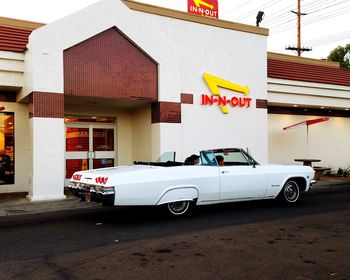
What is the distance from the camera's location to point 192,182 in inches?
327

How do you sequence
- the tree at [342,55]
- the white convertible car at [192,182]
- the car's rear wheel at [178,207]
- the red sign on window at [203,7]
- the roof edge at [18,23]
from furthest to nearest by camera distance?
1. the tree at [342,55]
2. the red sign on window at [203,7]
3. the roof edge at [18,23]
4. the car's rear wheel at [178,207]
5. the white convertible car at [192,182]

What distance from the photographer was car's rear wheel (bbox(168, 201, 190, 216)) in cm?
827

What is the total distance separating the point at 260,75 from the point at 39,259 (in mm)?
12306

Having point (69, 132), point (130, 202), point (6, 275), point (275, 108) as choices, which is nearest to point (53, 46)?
point (69, 132)

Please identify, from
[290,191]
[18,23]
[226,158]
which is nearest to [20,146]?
[18,23]

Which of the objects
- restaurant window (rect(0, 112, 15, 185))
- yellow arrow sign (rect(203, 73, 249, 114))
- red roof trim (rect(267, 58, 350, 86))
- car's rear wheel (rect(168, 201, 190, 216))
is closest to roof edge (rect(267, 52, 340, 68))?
red roof trim (rect(267, 58, 350, 86))

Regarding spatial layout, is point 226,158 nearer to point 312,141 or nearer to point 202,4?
point 202,4

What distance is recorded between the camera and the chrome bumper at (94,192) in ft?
24.0

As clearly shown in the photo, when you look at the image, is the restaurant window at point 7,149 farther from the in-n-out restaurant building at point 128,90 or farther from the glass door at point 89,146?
the glass door at point 89,146

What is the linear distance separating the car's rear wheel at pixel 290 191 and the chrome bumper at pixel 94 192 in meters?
4.64

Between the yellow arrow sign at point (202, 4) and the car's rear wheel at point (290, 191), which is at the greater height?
the yellow arrow sign at point (202, 4)

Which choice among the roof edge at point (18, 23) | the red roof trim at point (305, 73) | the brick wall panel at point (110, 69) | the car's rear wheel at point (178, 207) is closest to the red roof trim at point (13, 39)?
the roof edge at point (18, 23)

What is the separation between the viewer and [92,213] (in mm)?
9125

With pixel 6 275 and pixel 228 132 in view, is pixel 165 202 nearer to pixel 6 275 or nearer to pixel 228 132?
pixel 6 275
